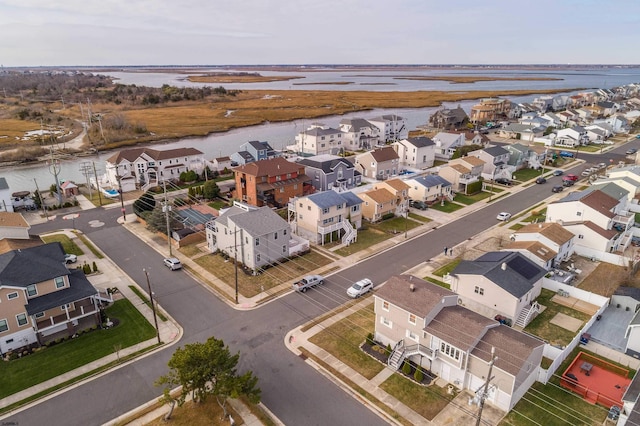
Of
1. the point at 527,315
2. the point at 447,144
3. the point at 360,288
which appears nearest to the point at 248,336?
the point at 360,288

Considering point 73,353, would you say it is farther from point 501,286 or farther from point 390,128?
point 390,128

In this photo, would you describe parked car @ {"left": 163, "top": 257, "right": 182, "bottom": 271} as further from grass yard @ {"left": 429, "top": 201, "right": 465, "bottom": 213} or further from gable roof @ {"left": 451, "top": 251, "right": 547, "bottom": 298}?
grass yard @ {"left": 429, "top": 201, "right": 465, "bottom": 213}

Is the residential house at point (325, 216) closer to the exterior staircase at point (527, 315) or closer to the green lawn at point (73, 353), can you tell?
the exterior staircase at point (527, 315)

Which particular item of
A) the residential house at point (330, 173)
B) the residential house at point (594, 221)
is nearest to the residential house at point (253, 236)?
the residential house at point (330, 173)

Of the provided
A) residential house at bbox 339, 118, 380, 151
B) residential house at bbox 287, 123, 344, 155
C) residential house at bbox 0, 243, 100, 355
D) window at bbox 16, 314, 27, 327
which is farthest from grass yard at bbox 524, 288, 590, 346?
residential house at bbox 339, 118, 380, 151

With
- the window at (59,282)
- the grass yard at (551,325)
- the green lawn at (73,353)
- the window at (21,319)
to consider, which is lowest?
the grass yard at (551,325)

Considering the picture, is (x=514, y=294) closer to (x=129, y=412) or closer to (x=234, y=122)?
(x=129, y=412)
